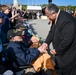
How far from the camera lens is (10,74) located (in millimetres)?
4105

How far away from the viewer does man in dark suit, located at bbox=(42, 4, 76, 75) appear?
4.75 metres

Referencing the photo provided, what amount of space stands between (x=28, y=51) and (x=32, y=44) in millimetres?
2493

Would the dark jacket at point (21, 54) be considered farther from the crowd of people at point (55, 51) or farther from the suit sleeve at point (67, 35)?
the suit sleeve at point (67, 35)

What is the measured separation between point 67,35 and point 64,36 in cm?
7

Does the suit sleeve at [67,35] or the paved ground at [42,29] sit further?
the paved ground at [42,29]

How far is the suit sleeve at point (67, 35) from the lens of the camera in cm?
472

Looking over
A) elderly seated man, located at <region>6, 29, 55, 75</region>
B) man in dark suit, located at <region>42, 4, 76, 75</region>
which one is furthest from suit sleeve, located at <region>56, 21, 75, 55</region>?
elderly seated man, located at <region>6, 29, 55, 75</region>

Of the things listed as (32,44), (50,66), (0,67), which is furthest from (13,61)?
(32,44)

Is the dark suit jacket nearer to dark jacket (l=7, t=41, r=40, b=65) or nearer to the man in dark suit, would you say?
the man in dark suit

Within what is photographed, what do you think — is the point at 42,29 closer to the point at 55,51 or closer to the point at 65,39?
the point at 55,51

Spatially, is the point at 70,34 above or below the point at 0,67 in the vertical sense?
above

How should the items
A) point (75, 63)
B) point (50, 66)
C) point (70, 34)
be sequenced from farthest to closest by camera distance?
point (50, 66)
point (75, 63)
point (70, 34)

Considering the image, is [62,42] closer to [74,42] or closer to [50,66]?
[74,42]

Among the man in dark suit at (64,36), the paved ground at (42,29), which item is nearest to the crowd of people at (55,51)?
the man in dark suit at (64,36)
